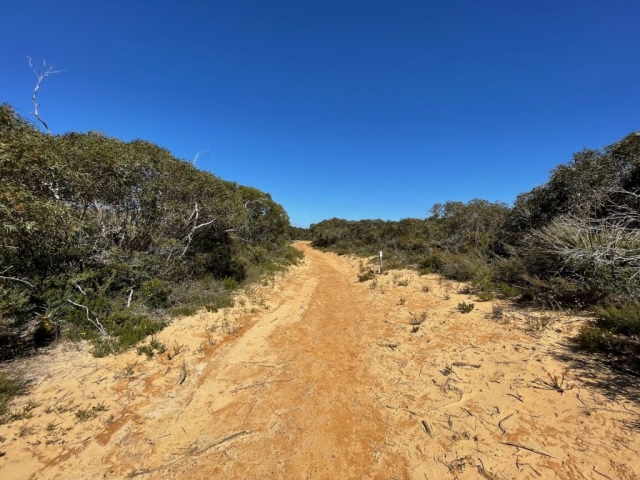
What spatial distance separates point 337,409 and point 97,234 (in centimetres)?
787

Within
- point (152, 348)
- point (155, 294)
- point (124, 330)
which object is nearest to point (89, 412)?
point (152, 348)

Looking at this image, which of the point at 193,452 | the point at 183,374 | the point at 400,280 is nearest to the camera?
the point at 193,452

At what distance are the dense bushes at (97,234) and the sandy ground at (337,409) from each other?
3.33 feet

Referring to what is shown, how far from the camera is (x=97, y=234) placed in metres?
7.62

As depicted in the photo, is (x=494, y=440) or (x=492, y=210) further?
(x=492, y=210)

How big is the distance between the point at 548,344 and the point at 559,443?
2630 millimetres

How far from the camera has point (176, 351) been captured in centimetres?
563

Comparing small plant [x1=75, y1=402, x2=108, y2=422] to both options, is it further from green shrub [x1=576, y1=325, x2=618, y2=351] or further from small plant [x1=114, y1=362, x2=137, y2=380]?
green shrub [x1=576, y1=325, x2=618, y2=351]

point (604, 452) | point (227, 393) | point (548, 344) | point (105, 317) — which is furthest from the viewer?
point (105, 317)

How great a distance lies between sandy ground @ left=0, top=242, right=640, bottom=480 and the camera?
299 cm

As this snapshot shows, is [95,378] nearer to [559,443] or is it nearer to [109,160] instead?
[109,160]

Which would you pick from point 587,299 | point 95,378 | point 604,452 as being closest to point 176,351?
point 95,378

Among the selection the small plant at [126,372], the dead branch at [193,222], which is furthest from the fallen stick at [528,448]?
the dead branch at [193,222]

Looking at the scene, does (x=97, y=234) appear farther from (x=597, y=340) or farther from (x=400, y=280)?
(x=597, y=340)
